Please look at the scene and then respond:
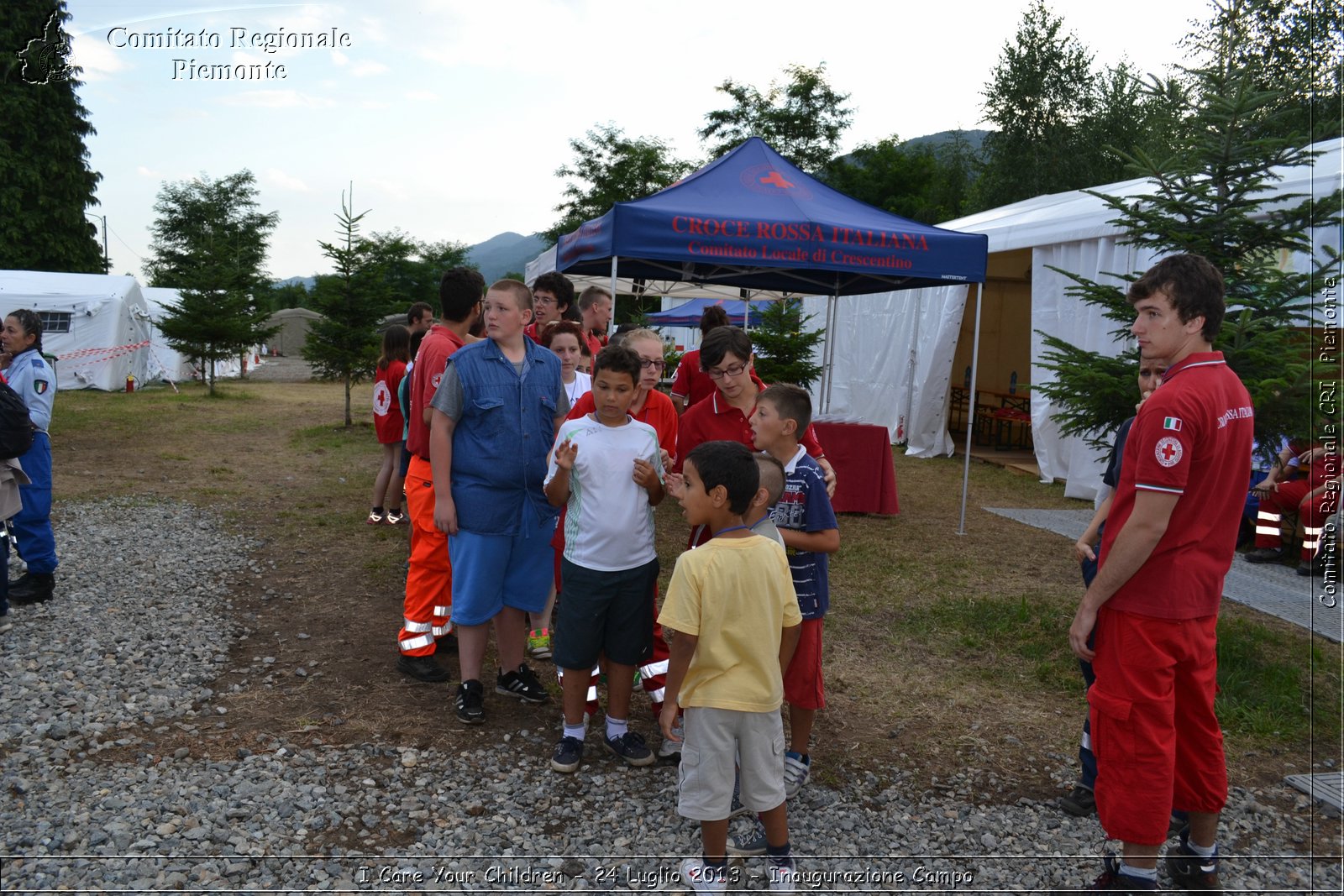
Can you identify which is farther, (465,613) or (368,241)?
(368,241)

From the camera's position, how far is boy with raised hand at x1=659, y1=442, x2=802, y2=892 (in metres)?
2.59

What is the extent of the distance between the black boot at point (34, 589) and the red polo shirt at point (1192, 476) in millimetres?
5776

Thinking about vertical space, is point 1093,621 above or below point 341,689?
above

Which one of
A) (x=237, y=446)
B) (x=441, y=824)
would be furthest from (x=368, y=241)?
(x=441, y=824)

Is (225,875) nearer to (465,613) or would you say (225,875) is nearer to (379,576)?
(465,613)

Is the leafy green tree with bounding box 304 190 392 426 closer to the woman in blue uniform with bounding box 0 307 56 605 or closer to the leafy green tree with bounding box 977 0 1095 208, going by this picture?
the woman in blue uniform with bounding box 0 307 56 605

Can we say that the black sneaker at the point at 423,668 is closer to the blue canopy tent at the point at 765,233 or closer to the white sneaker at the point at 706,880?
the white sneaker at the point at 706,880

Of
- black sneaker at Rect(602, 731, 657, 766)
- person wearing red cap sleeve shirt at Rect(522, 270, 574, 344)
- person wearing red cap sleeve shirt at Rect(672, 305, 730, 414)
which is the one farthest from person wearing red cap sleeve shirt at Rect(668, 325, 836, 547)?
person wearing red cap sleeve shirt at Rect(672, 305, 730, 414)

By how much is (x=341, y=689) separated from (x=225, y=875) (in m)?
1.56

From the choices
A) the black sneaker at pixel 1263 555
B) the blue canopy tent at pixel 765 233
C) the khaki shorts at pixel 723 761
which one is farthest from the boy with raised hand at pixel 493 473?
the black sneaker at pixel 1263 555

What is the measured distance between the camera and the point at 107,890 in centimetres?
258

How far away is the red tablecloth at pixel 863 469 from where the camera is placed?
9148mm

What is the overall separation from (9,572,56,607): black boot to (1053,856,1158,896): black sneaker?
5.62 m

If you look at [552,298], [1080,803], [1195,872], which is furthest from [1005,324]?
[1195,872]
